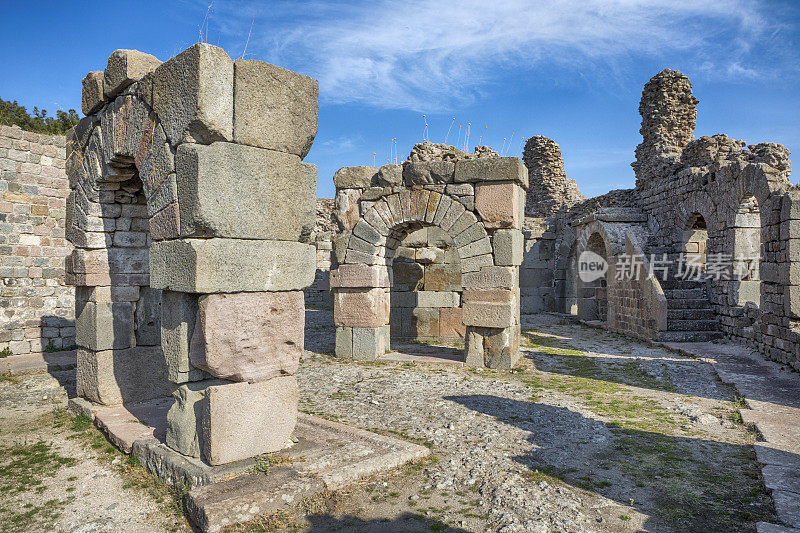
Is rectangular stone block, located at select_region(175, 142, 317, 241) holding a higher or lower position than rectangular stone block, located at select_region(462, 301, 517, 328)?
higher

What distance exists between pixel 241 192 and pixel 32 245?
8002 millimetres

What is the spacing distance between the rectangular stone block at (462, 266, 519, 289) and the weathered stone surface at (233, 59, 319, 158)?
463 centimetres

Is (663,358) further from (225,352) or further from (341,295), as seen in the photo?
(225,352)

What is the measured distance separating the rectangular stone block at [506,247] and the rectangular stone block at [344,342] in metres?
2.78

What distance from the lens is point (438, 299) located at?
11.2 metres

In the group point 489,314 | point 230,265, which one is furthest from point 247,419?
point 489,314

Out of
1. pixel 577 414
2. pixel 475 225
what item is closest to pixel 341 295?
pixel 475 225

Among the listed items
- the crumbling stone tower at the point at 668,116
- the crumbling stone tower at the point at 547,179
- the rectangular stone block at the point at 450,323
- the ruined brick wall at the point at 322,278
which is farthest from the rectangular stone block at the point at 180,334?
the crumbling stone tower at the point at 547,179

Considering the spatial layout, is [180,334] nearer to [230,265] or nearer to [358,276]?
[230,265]

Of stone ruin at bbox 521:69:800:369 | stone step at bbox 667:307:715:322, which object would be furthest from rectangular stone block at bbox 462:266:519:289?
stone step at bbox 667:307:715:322

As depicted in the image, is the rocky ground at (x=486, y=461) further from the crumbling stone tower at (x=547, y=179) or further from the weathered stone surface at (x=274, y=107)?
the crumbling stone tower at (x=547, y=179)

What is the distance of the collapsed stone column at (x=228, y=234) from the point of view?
3.45 metres

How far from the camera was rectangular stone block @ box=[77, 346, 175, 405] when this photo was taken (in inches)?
212

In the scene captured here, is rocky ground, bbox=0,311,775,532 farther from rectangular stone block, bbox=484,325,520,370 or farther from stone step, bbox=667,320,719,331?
stone step, bbox=667,320,719,331
